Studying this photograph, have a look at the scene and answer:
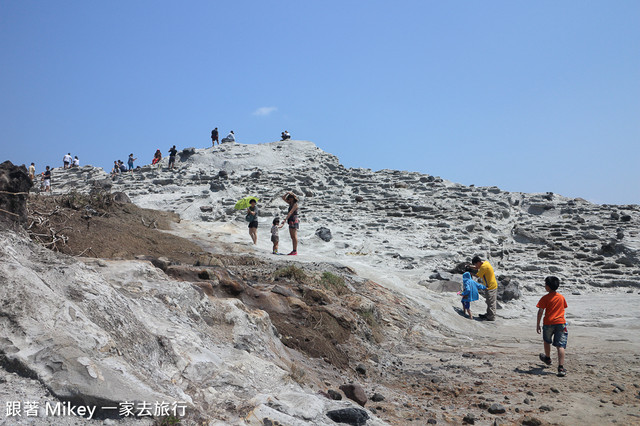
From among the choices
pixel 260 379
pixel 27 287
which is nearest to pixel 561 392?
pixel 260 379

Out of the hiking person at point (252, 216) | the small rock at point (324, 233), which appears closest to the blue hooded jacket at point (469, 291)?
the hiking person at point (252, 216)

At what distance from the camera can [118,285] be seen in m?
4.23

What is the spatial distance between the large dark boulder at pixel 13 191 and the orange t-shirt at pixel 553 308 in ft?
19.3

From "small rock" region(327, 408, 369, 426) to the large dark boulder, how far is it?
9.58 ft

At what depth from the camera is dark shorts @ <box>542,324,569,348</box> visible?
6.16m

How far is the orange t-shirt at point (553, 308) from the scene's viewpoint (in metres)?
6.30

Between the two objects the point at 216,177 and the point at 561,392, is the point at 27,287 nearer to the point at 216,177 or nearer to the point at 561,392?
the point at 561,392

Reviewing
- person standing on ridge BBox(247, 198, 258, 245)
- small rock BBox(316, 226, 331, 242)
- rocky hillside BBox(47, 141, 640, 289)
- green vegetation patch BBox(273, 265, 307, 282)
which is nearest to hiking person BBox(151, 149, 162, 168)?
rocky hillside BBox(47, 141, 640, 289)

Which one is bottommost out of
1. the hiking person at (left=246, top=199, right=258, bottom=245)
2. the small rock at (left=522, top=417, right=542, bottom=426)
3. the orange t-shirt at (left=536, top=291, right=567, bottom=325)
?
the small rock at (left=522, top=417, right=542, bottom=426)

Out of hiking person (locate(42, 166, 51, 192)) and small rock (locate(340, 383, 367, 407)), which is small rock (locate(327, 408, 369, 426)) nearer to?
small rock (locate(340, 383, 367, 407))

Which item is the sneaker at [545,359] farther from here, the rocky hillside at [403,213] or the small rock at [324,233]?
the small rock at [324,233]

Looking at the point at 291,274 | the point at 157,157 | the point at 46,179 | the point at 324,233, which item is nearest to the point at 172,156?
the point at 157,157

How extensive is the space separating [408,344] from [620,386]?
2.95 metres

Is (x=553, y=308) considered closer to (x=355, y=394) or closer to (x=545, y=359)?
(x=545, y=359)
